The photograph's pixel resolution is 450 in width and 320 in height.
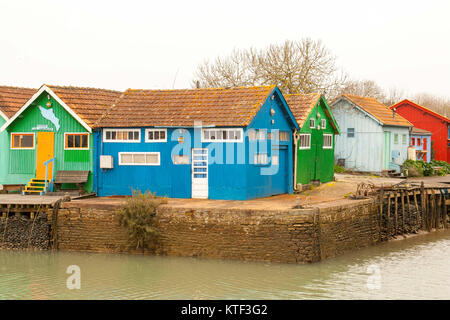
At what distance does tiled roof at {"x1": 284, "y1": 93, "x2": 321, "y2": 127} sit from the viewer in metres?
29.9

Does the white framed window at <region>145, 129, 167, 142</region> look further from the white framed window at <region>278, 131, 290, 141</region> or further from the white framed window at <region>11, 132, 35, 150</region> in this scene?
the white framed window at <region>11, 132, 35, 150</region>

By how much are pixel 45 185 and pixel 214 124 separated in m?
7.44

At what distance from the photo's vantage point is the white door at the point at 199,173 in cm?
2523

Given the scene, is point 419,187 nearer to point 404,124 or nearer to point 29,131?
point 404,124

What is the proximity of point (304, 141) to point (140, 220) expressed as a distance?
406 inches

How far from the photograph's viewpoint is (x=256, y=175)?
25547 mm

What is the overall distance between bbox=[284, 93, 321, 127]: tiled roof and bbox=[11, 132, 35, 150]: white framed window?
11282 millimetres

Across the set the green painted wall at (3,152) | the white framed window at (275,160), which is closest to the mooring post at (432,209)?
the white framed window at (275,160)

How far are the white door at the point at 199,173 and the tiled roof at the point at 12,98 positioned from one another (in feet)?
30.7

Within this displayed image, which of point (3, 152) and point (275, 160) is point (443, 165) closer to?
point (275, 160)

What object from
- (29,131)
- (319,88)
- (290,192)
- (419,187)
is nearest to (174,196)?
(290,192)

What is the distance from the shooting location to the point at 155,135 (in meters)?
26.0

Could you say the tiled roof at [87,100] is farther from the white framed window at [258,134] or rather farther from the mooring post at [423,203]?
the mooring post at [423,203]

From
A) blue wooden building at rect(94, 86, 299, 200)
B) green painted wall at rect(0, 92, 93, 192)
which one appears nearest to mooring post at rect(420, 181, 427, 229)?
blue wooden building at rect(94, 86, 299, 200)
